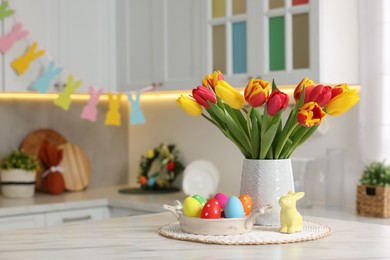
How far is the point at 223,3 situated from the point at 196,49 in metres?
0.29

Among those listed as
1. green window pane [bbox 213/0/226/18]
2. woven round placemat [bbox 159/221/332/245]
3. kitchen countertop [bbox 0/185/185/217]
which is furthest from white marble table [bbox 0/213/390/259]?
green window pane [bbox 213/0/226/18]

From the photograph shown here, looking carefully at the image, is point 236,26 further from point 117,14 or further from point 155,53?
point 117,14

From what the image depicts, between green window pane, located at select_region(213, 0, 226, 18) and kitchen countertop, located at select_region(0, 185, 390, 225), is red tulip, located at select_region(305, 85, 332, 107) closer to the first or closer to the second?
kitchen countertop, located at select_region(0, 185, 390, 225)

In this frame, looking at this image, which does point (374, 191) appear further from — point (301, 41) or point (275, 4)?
point (275, 4)

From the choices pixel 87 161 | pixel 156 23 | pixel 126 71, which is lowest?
pixel 87 161

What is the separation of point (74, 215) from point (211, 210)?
195 cm

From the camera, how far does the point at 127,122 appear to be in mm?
4672

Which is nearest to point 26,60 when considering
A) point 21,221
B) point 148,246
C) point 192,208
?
point 21,221

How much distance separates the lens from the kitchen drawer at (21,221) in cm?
341

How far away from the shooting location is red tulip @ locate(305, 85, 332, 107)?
6.16 feet

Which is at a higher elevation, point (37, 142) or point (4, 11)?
point (4, 11)

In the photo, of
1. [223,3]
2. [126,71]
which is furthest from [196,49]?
[126,71]

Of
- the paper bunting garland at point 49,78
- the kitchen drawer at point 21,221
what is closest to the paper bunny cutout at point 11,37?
the paper bunting garland at point 49,78

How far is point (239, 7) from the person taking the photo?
11.5 ft
